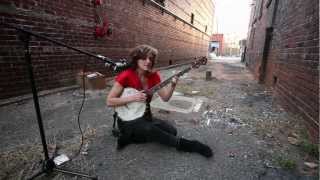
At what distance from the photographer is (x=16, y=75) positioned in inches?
159

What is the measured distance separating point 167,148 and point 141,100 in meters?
0.75

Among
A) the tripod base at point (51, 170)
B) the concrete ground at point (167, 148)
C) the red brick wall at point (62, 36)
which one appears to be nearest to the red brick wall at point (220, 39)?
the red brick wall at point (62, 36)

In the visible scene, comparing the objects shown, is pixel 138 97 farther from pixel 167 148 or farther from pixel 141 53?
pixel 167 148

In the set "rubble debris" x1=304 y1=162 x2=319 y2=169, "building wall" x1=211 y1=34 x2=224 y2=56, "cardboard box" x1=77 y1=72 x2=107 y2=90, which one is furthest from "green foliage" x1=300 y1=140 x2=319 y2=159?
"building wall" x1=211 y1=34 x2=224 y2=56

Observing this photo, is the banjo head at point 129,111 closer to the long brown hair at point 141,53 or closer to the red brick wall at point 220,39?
the long brown hair at point 141,53

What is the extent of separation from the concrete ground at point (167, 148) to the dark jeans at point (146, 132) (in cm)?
13

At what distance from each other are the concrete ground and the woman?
13 centimetres

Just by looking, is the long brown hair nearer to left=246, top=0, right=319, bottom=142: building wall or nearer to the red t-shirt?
the red t-shirt

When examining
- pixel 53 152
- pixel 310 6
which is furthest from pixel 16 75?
pixel 310 6

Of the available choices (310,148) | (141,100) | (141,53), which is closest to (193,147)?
(141,100)

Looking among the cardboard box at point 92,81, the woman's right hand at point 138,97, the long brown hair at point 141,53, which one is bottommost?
the cardboard box at point 92,81

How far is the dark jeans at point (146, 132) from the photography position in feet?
7.88

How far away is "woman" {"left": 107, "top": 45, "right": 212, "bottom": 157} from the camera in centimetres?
235

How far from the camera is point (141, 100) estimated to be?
88.9 inches
